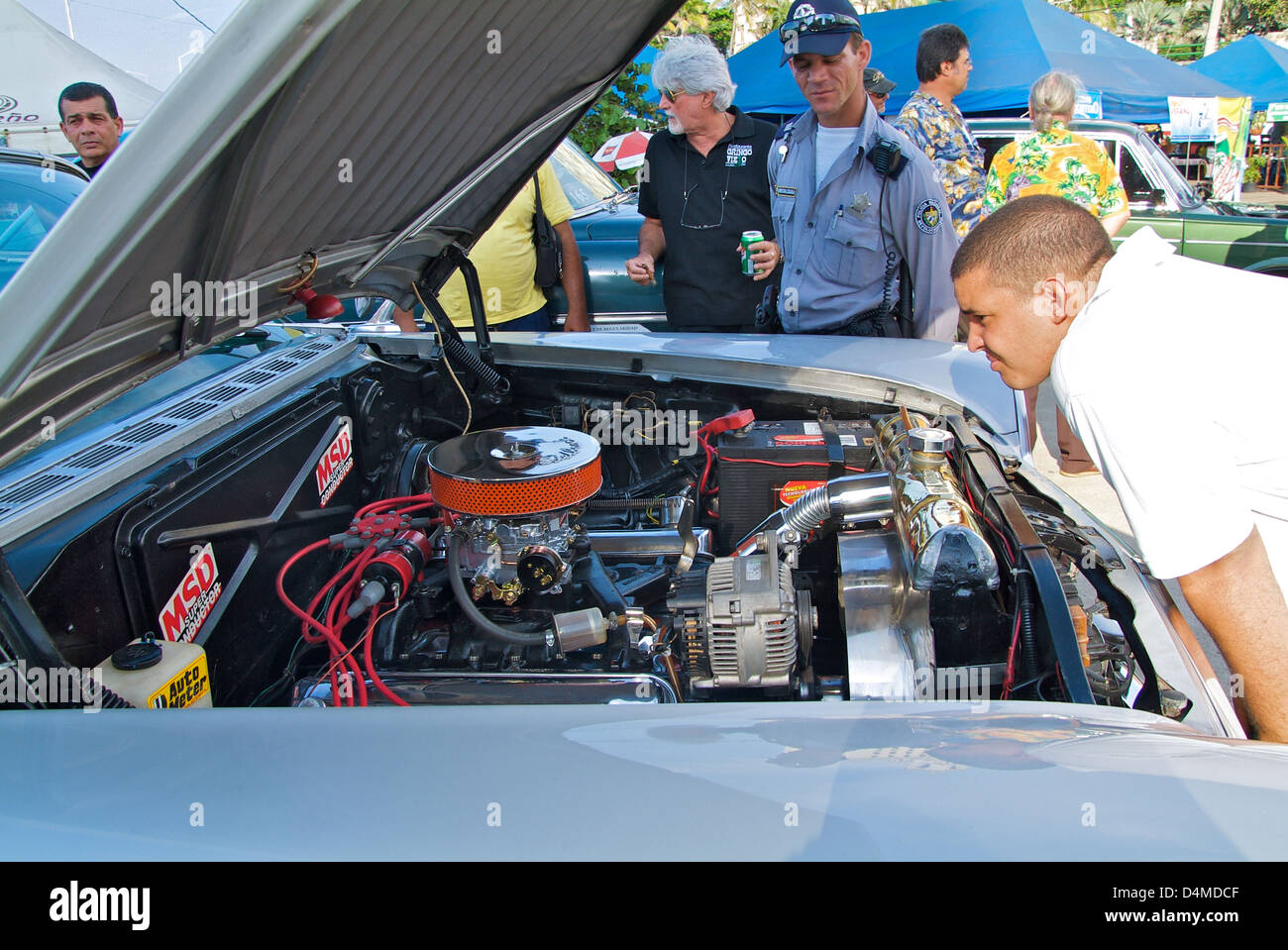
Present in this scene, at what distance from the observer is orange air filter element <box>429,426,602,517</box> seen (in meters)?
1.78

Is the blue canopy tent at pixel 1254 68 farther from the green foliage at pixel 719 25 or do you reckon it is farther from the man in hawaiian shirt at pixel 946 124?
the man in hawaiian shirt at pixel 946 124

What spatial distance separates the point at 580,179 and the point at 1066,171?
307 cm

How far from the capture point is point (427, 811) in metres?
0.92

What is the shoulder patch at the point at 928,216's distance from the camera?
3131mm

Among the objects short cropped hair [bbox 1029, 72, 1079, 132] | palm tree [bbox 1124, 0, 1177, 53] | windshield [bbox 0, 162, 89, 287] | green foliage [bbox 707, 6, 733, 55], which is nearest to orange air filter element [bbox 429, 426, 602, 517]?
windshield [bbox 0, 162, 89, 287]

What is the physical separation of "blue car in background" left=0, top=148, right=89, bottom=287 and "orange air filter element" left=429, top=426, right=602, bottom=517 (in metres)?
1.60

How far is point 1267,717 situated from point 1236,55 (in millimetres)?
19465

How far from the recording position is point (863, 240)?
10.5 ft

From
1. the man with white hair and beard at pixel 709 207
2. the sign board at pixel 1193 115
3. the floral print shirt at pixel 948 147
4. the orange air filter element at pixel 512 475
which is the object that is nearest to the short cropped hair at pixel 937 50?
the floral print shirt at pixel 948 147

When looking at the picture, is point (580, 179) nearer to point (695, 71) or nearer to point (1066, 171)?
point (695, 71)

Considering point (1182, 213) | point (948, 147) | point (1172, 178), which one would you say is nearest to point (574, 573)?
point (948, 147)

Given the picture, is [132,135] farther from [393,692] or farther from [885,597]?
[885,597]

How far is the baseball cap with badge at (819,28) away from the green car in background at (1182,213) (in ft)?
12.0
